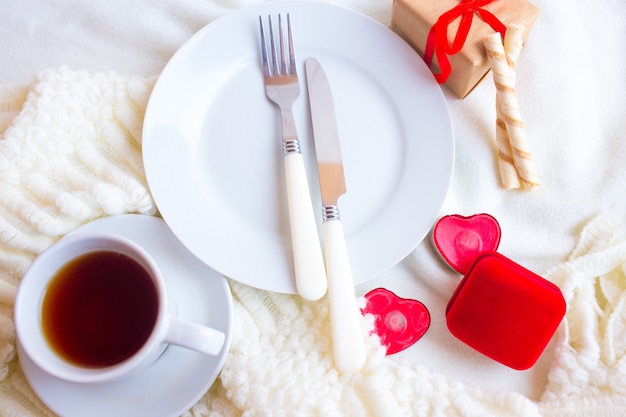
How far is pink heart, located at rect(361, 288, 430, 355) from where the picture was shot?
27.4 inches

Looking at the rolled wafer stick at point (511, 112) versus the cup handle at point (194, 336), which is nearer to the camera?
the cup handle at point (194, 336)

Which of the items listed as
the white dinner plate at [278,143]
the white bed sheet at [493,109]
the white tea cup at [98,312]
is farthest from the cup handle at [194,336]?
the white bed sheet at [493,109]

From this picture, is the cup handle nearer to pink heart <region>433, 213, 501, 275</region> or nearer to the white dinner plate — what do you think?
the white dinner plate

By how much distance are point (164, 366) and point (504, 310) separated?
400 millimetres

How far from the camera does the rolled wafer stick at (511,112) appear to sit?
69 centimetres

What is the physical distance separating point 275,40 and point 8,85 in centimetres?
37

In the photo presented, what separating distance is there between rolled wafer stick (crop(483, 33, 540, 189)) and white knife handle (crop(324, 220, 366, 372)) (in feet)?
0.87

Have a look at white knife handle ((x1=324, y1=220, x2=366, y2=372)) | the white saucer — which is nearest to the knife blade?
white knife handle ((x1=324, y1=220, x2=366, y2=372))

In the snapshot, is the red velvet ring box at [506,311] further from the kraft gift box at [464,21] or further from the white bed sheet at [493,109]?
the kraft gift box at [464,21]

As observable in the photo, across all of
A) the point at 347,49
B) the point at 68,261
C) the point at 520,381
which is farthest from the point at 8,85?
the point at 520,381

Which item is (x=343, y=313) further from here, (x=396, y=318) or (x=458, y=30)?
(x=458, y=30)

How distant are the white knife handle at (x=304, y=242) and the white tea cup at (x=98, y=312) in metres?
0.13

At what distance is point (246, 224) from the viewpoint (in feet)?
2.27

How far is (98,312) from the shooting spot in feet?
1.97
